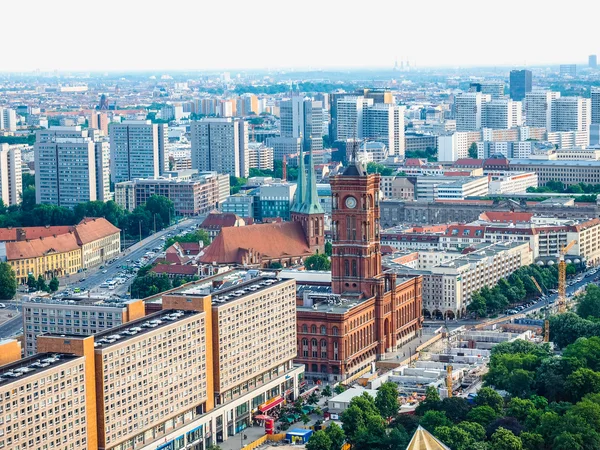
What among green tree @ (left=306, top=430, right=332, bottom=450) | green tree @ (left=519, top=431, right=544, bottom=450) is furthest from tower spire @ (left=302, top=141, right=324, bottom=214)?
green tree @ (left=519, top=431, right=544, bottom=450)

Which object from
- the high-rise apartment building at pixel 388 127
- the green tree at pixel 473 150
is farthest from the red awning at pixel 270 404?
the high-rise apartment building at pixel 388 127

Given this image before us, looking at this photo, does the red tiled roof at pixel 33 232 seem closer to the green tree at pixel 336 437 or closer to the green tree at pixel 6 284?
the green tree at pixel 6 284

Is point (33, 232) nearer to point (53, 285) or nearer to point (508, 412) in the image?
point (53, 285)

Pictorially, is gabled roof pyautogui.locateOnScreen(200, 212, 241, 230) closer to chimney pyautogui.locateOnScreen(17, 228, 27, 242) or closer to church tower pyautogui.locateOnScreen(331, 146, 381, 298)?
chimney pyautogui.locateOnScreen(17, 228, 27, 242)

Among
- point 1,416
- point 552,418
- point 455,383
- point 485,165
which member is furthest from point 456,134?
point 1,416

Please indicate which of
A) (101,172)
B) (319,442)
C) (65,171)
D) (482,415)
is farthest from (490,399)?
(101,172)

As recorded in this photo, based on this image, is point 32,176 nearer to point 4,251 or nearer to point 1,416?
point 4,251
